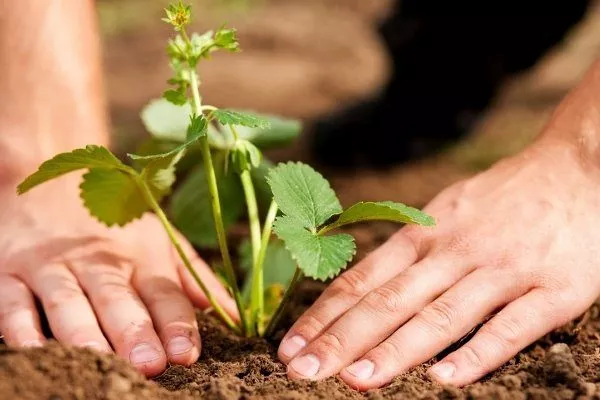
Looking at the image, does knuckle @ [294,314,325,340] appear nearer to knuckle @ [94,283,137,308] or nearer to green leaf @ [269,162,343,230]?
green leaf @ [269,162,343,230]

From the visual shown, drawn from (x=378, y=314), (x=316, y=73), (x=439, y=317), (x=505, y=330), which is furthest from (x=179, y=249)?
(x=316, y=73)

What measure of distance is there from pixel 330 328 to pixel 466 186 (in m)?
0.47

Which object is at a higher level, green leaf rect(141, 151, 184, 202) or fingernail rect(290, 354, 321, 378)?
green leaf rect(141, 151, 184, 202)

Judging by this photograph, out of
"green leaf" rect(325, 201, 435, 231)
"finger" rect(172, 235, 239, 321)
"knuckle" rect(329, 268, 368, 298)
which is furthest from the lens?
"finger" rect(172, 235, 239, 321)

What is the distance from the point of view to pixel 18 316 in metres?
1.38

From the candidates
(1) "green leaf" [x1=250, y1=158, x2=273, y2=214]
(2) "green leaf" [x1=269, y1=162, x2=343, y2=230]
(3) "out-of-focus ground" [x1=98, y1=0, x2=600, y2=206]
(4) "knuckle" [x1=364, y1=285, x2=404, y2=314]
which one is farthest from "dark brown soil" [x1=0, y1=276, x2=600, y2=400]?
(3) "out-of-focus ground" [x1=98, y1=0, x2=600, y2=206]

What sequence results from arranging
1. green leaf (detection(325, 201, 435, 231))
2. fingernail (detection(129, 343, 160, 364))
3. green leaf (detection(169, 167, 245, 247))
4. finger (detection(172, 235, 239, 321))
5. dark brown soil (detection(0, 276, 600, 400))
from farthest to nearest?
green leaf (detection(169, 167, 245, 247)) < finger (detection(172, 235, 239, 321)) < fingernail (detection(129, 343, 160, 364)) < green leaf (detection(325, 201, 435, 231)) < dark brown soil (detection(0, 276, 600, 400))

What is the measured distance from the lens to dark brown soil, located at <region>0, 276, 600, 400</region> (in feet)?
3.37

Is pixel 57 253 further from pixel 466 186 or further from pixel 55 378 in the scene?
pixel 466 186

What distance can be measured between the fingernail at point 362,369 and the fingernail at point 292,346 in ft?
0.30

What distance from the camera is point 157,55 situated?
13.9 feet

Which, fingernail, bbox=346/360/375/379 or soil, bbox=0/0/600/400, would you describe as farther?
fingernail, bbox=346/360/375/379

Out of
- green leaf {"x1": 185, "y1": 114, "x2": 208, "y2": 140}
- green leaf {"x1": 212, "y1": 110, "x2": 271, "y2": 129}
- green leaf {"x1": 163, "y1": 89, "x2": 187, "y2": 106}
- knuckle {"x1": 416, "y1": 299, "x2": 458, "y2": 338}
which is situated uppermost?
green leaf {"x1": 163, "y1": 89, "x2": 187, "y2": 106}

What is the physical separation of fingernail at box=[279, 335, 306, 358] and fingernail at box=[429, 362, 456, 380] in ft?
0.70
